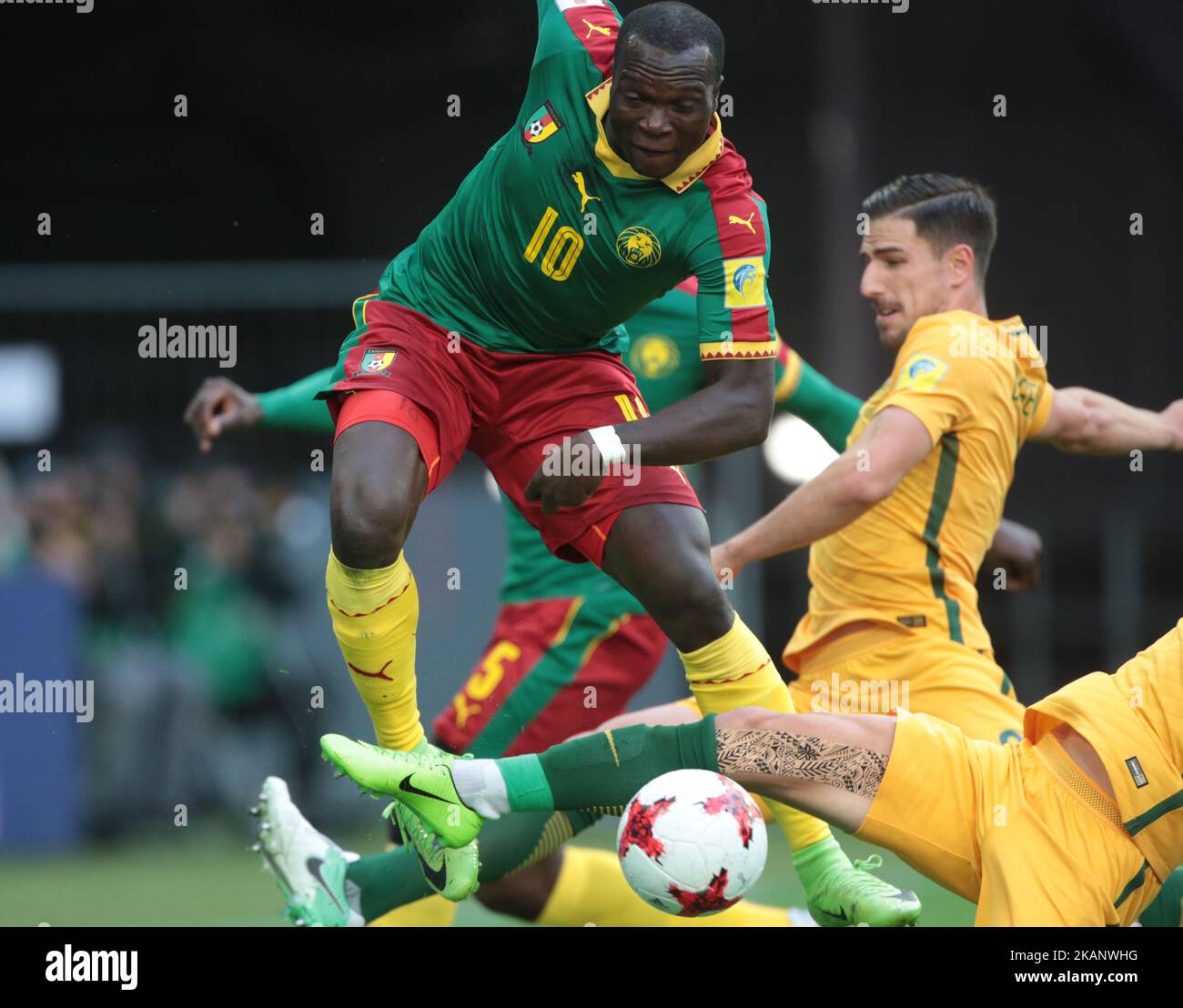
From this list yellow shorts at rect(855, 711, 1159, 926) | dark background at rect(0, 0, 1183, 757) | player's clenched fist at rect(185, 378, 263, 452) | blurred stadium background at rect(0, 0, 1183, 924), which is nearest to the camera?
yellow shorts at rect(855, 711, 1159, 926)

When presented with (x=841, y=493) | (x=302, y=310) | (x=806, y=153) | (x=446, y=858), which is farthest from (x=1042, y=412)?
(x=806, y=153)

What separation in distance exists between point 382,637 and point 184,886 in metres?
4.05

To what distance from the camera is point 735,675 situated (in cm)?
455

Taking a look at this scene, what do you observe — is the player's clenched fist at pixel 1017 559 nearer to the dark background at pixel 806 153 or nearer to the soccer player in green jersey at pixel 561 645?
the soccer player in green jersey at pixel 561 645

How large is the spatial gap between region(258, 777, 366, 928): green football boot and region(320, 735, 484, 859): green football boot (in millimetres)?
1212

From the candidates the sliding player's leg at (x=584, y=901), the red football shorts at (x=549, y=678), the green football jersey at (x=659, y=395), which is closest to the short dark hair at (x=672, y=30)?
the green football jersey at (x=659, y=395)

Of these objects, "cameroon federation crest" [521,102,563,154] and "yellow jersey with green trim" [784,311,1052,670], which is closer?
"cameroon federation crest" [521,102,563,154]

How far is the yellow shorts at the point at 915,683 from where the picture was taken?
5070 millimetres

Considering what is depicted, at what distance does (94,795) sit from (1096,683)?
616 cm

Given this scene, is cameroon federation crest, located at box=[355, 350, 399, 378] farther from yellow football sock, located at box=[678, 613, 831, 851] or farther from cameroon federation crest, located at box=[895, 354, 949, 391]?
cameroon federation crest, located at box=[895, 354, 949, 391]

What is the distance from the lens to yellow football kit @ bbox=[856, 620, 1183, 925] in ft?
13.3

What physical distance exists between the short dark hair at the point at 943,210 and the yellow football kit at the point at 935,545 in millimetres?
253

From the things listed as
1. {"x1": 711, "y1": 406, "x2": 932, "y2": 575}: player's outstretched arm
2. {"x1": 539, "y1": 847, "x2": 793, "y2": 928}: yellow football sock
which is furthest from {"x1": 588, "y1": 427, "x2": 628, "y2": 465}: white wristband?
{"x1": 539, "y1": 847, "x2": 793, "y2": 928}: yellow football sock

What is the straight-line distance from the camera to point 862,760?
4270mm
